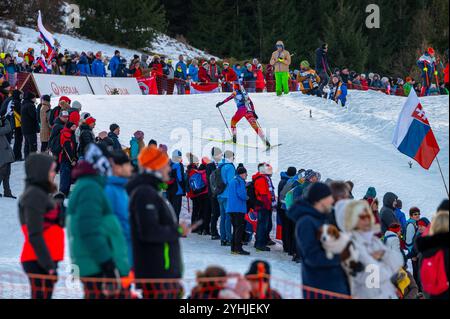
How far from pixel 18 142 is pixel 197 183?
4974 mm

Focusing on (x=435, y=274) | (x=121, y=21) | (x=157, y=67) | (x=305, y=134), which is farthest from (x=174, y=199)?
(x=121, y=21)

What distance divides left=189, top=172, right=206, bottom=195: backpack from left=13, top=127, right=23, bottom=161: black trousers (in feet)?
15.7

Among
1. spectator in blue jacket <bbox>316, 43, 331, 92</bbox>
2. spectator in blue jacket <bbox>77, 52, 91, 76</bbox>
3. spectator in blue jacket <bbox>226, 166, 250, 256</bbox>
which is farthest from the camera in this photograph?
spectator in blue jacket <bbox>77, 52, 91, 76</bbox>

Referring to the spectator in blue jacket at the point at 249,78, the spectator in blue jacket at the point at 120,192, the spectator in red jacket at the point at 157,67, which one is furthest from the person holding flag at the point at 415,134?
the spectator in red jacket at the point at 157,67

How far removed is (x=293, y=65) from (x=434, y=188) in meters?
35.5

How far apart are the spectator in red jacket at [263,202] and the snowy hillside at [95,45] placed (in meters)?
28.2

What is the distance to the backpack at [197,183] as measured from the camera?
15602mm

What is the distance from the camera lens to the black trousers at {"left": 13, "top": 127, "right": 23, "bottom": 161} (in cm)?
1877

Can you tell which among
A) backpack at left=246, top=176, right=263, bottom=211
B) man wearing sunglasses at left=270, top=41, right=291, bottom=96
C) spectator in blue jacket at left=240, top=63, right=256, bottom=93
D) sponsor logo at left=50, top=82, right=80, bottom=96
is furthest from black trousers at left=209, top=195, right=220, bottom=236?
spectator in blue jacket at left=240, top=63, right=256, bottom=93

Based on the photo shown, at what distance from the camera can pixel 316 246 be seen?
7.45 meters

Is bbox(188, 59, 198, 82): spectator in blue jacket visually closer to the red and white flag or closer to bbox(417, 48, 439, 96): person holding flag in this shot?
the red and white flag

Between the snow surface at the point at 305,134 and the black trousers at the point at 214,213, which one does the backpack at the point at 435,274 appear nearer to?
the snow surface at the point at 305,134

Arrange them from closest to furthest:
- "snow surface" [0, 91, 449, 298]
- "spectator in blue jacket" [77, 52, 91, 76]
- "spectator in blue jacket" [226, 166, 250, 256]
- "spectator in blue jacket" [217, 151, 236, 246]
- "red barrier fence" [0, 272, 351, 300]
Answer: "red barrier fence" [0, 272, 351, 300], "spectator in blue jacket" [226, 166, 250, 256], "spectator in blue jacket" [217, 151, 236, 246], "snow surface" [0, 91, 449, 298], "spectator in blue jacket" [77, 52, 91, 76]
